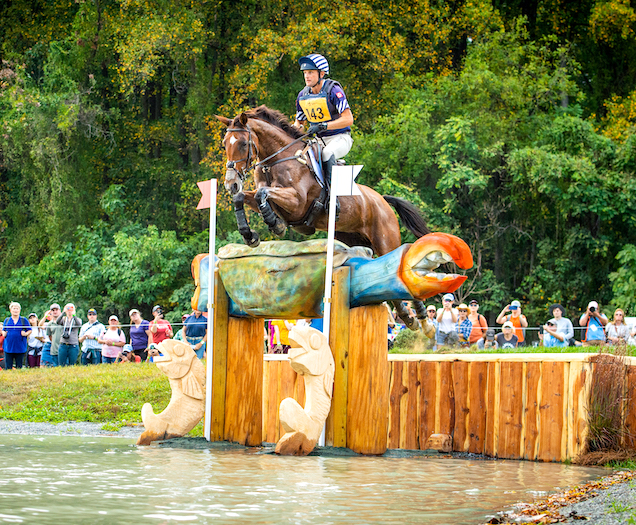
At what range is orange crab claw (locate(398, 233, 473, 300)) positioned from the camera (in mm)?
6984

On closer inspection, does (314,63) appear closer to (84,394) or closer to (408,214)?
(408,214)

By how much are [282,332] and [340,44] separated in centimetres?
1108

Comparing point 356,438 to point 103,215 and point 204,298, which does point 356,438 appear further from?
point 103,215

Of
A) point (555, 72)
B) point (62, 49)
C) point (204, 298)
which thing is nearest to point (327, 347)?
point (204, 298)

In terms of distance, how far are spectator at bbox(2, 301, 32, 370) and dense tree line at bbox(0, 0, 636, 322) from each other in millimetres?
7490

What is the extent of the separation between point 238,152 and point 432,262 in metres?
2.36

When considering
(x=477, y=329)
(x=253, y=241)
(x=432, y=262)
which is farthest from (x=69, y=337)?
(x=432, y=262)

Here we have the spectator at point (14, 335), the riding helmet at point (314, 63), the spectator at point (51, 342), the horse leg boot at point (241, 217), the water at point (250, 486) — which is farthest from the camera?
the spectator at point (51, 342)

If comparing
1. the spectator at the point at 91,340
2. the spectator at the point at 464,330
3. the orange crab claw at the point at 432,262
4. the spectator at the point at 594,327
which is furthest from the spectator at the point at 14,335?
the orange crab claw at the point at 432,262

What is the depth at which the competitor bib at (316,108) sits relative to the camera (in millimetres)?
8828

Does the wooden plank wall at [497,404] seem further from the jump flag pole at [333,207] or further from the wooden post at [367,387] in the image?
the jump flag pole at [333,207]

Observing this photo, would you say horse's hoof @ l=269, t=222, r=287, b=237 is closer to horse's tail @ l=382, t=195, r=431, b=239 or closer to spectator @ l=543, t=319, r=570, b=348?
horse's tail @ l=382, t=195, r=431, b=239

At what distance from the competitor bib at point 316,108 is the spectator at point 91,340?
27.5 ft

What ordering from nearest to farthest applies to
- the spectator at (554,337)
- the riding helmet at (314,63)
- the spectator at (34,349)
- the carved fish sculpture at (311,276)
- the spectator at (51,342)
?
the carved fish sculpture at (311,276)
the riding helmet at (314,63)
the spectator at (554,337)
the spectator at (51,342)
the spectator at (34,349)
